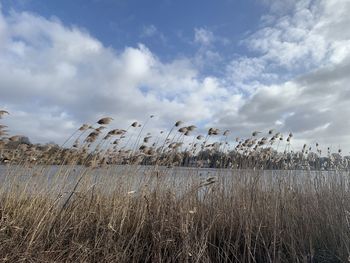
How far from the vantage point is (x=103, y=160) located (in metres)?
5.47

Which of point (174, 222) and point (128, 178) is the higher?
point (128, 178)

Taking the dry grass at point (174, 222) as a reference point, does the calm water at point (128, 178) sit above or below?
above

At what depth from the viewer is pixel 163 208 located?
459cm

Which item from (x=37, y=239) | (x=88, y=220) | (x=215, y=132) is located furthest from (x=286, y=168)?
(x=37, y=239)

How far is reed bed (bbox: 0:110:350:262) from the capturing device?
3.97 metres

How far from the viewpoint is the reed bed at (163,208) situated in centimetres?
397

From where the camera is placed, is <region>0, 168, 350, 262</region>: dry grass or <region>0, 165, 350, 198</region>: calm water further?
<region>0, 165, 350, 198</region>: calm water

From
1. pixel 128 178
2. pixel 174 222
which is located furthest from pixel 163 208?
pixel 128 178

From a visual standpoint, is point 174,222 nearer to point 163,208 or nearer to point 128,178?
point 163,208

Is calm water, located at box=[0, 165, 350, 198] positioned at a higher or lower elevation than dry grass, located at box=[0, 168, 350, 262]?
higher

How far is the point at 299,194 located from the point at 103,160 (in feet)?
9.99

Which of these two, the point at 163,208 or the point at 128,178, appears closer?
the point at 163,208

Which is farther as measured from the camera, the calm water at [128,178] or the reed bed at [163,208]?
the calm water at [128,178]

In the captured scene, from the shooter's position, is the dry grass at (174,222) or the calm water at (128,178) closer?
the dry grass at (174,222)
